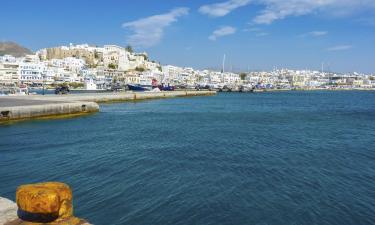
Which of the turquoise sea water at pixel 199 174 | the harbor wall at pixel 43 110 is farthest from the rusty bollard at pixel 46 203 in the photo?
the harbor wall at pixel 43 110

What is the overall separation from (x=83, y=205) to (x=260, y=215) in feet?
18.0

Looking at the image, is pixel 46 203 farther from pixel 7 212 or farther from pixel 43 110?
pixel 43 110

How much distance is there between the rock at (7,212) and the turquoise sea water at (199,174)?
309 cm

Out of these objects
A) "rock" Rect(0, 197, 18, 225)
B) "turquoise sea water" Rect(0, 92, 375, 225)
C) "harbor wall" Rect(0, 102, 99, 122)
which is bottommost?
"turquoise sea water" Rect(0, 92, 375, 225)

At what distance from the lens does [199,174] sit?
1562 cm

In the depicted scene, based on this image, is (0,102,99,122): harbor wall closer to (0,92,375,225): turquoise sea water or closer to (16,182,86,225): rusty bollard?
(0,92,375,225): turquoise sea water

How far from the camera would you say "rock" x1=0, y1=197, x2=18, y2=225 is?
671cm

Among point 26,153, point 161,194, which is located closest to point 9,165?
→ point 26,153

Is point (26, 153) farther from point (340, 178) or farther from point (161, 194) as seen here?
point (340, 178)

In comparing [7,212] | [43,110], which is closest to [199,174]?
[7,212]

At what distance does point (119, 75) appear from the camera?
185 m

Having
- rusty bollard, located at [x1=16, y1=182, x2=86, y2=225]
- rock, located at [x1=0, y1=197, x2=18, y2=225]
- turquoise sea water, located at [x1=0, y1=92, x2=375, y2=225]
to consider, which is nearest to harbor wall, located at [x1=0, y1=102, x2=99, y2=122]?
turquoise sea water, located at [x1=0, y1=92, x2=375, y2=225]

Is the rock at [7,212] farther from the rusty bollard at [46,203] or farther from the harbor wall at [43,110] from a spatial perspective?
the harbor wall at [43,110]

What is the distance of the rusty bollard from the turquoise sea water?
420 centimetres
